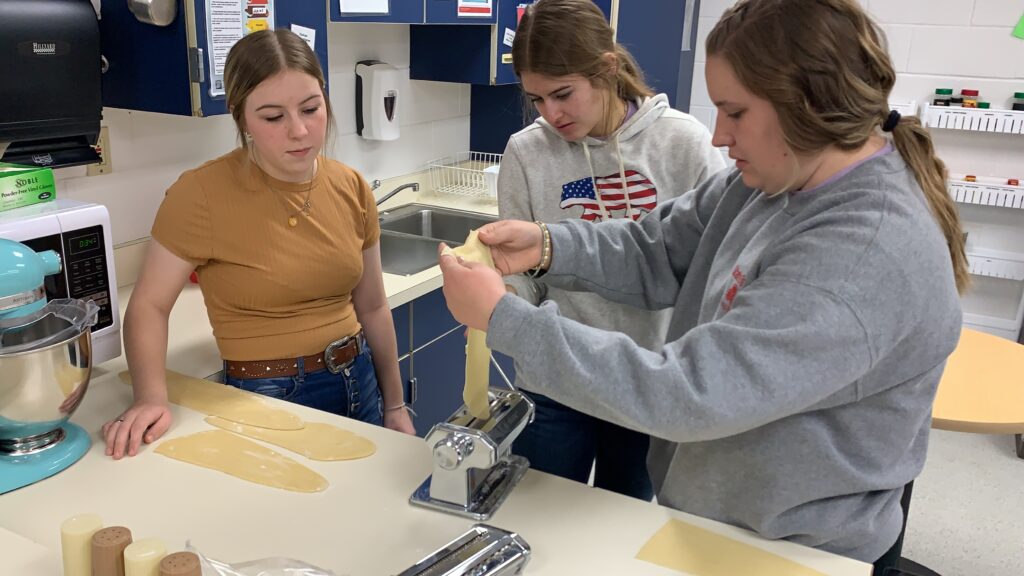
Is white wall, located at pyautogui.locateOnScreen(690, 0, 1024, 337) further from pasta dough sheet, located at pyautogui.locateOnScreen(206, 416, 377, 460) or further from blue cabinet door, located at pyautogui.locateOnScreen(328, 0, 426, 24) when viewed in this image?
pasta dough sheet, located at pyautogui.locateOnScreen(206, 416, 377, 460)

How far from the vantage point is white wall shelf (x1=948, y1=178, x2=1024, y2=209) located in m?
3.42

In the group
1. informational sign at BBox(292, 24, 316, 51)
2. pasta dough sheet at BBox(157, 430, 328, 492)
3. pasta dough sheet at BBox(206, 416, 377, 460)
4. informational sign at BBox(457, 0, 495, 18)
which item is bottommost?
pasta dough sheet at BBox(157, 430, 328, 492)

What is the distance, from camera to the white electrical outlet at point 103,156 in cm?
203

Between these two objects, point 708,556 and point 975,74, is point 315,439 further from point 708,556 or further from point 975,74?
point 975,74

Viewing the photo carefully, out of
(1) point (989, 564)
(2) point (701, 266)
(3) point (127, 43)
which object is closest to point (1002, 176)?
(1) point (989, 564)

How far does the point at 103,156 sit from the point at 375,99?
102 centimetres

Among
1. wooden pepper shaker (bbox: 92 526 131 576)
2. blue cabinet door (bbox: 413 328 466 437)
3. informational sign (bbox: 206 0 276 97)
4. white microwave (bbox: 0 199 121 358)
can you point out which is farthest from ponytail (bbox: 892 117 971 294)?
blue cabinet door (bbox: 413 328 466 437)

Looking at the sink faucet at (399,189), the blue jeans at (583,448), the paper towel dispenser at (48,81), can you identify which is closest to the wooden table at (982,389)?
the blue jeans at (583,448)

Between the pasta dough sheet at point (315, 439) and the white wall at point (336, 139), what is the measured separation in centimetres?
101

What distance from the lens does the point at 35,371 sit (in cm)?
118

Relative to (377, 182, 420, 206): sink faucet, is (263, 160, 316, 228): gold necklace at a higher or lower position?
higher

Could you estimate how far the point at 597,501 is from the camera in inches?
45.7

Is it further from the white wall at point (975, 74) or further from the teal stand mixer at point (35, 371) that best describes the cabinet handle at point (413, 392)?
the white wall at point (975, 74)

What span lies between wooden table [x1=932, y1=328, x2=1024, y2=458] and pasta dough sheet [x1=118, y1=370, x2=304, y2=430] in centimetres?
141
